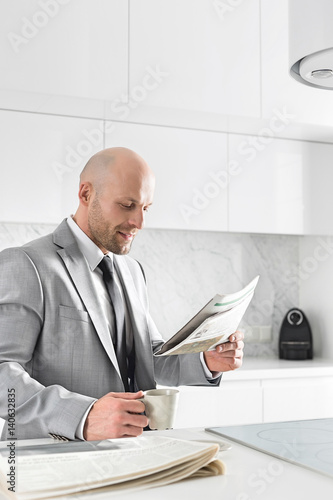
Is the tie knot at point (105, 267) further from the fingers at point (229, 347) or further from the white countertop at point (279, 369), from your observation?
the white countertop at point (279, 369)

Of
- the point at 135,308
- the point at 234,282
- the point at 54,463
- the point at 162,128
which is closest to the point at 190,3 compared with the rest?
the point at 162,128

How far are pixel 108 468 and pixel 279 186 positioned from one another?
7.98 ft

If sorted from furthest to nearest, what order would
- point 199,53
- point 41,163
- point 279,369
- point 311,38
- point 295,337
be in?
point 295,337 → point 279,369 → point 199,53 → point 41,163 → point 311,38

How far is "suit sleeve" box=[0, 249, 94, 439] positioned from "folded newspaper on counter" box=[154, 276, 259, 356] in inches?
8.3

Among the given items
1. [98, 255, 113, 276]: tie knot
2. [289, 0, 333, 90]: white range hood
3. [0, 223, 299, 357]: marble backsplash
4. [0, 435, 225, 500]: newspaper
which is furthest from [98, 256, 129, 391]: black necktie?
[0, 223, 299, 357]: marble backsplash

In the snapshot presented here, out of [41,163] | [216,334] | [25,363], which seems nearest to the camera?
[216,334]

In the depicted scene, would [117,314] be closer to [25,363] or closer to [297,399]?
[25,363]

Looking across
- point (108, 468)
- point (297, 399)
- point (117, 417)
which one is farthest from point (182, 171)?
point (108, 468)

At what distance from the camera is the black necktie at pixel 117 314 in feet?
5.42

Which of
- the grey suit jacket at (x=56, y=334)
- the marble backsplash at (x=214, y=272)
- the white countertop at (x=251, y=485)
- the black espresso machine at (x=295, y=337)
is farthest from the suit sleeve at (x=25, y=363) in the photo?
the black espresso machine at (x=295, y=337)

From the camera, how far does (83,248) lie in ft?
5.66

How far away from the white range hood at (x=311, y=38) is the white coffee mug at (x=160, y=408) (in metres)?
0.72

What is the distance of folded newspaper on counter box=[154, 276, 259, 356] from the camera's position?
1.26 metres

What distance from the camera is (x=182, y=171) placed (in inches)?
115
